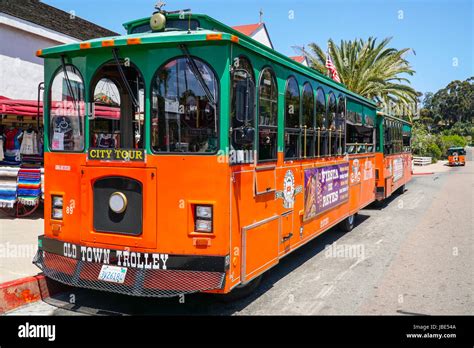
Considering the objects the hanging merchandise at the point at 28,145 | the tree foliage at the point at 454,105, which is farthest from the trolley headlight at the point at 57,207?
the tree foliage at the point at 454,105

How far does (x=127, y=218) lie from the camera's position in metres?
4.88

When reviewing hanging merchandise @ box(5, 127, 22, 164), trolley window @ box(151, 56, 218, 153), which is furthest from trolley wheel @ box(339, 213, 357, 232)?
hanging merchandise @ box(5, 127, 22, 164)

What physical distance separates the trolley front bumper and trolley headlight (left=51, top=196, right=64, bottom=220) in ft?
1.41

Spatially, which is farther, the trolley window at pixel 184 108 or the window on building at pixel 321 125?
the window on building at pixel 321 125

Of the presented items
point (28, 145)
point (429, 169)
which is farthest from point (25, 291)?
point (429, 169)

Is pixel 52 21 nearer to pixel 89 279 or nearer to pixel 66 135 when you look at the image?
pixel 66 135

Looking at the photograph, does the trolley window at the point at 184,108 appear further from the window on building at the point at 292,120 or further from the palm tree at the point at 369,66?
the palm tree at the point at 369,66

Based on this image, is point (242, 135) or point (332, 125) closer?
point (242, 135)

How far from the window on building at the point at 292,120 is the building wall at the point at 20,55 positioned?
9.77 meters

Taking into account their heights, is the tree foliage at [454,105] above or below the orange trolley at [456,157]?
above

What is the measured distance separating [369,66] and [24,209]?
19.4 m

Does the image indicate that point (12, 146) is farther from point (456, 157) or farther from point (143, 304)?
point (456, 157)

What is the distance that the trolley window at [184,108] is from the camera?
15.2ft

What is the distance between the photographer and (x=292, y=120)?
20.8 ft
